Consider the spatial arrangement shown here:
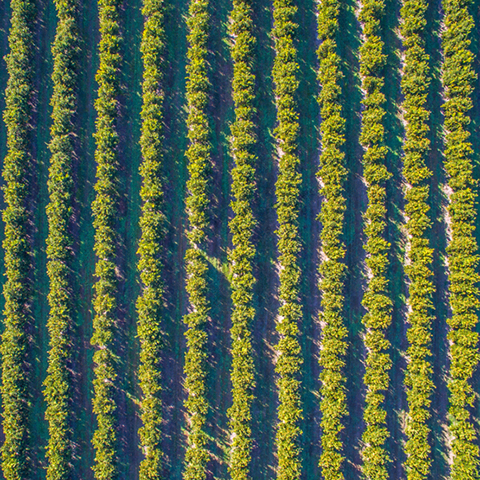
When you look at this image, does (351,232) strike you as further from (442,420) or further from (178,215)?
(442,420)

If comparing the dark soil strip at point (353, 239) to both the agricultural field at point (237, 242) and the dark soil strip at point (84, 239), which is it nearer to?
the agricultural field at point (237, 242)

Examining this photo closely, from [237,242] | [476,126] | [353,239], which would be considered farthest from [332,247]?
[476,126]

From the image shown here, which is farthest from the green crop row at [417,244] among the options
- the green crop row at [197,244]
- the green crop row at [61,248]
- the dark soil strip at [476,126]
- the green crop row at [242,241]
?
the green crop row at [61,248]

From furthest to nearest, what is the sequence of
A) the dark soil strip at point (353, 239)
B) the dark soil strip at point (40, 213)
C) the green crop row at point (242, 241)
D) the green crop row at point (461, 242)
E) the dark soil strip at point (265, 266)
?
the dark soil strip at point (353, 239) → the dark soil strip at point (40, 213) → the dark soil strip at point (265, 266) → the green crop row at point (461, 242) → the green crop row at point (242, 241)

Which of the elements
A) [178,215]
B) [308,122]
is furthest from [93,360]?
[308,122]

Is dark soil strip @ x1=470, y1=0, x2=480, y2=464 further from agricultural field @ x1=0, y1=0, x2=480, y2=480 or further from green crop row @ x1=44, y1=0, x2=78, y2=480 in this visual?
green crop row @ x1=44, y1=0, x2=78, y2=480

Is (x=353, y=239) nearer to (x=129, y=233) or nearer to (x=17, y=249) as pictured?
(x=129, y=233)

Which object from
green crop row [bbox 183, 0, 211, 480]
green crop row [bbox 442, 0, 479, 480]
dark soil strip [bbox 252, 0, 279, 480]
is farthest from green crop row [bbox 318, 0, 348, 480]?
green crop row [bbox 183, 0, 211, 480]
